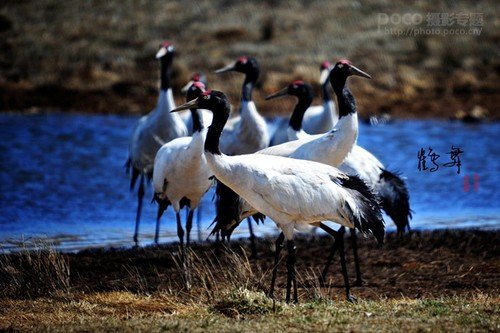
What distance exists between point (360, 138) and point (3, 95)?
9358 mm

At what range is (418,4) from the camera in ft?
111

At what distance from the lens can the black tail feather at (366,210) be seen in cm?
816

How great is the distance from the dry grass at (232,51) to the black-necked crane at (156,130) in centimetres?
1046

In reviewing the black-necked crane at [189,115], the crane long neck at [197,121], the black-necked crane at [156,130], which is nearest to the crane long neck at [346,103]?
the crane long neck at [197,121]

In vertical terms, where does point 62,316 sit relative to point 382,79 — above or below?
below

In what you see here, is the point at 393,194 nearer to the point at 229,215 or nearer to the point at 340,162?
the point at 340,162

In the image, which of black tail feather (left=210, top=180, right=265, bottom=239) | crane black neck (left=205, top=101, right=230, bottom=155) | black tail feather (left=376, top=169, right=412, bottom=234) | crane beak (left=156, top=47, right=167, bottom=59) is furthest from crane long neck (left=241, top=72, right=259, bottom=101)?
crane black neck (left=205, top=101, right=230, bottom=155)

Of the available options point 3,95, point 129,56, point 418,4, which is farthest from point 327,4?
point 3,95

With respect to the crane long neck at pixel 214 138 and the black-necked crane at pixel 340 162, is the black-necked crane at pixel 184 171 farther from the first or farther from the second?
the crane long neck at pixel 214 138

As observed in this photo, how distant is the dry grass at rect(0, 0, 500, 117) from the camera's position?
24703 millimetres

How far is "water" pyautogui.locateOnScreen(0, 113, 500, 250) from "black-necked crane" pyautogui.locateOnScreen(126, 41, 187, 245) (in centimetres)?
90

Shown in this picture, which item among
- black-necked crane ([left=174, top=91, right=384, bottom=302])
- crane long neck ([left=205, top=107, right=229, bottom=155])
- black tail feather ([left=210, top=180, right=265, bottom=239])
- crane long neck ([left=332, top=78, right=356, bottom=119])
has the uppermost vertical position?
crane long neck ([left=332, top=78, right=356, bottom=119])

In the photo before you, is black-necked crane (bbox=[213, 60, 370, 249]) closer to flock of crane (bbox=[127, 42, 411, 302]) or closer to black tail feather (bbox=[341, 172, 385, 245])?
flock of crane (bbox=[127, 42, 411, 302])

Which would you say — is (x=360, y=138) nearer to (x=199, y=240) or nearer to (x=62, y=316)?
(x=199, y=240)
